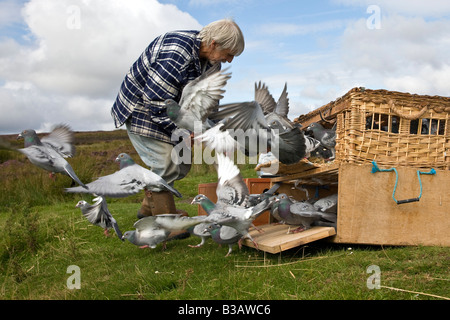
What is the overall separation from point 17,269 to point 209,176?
6933mm

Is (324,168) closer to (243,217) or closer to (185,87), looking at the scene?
(243,217)

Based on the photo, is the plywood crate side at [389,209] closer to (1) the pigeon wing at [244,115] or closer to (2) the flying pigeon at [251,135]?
(2) the flying pigeon at [251,135]

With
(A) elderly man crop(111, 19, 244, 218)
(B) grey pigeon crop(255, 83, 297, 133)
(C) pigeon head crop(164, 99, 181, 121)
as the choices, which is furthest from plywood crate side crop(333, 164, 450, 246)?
(B) grey pigeon crop(255, 83, 297, 133)

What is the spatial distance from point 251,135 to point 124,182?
3.90 feet

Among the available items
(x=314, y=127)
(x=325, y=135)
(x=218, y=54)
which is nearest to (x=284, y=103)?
(x=314, y=127)

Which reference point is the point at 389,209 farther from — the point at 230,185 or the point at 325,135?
the point at 230,185

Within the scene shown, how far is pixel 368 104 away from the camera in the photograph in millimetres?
3582

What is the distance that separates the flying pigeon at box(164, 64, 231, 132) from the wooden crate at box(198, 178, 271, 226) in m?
1.22

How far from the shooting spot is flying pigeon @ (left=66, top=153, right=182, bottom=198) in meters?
3.24

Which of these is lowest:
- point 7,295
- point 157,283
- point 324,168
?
point 7,295

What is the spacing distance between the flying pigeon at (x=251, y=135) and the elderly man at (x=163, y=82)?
0.49 meters

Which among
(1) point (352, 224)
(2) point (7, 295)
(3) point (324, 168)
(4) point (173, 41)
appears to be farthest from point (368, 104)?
(2) point (7, 295)

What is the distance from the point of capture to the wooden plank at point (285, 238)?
339cm

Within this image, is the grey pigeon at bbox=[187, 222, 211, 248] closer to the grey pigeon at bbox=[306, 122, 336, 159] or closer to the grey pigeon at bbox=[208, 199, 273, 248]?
the grey pigeon at bbox=[208, 199, 273, 248]
